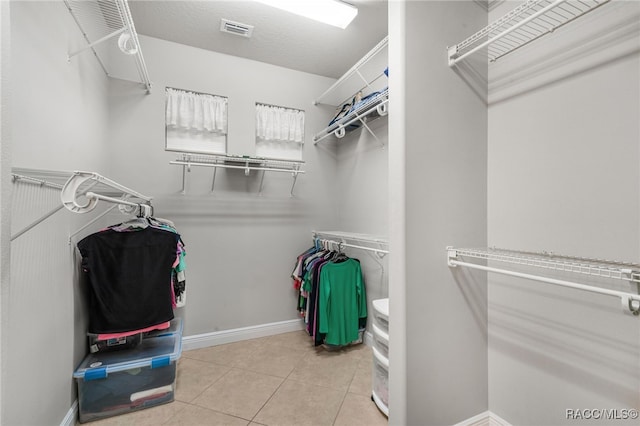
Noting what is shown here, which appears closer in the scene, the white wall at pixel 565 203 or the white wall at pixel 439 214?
the white wall at pixel 565 203

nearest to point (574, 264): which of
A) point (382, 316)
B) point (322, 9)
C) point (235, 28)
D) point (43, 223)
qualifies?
Result: point (382, 316)

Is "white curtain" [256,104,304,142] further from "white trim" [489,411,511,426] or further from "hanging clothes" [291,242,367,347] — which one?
"white trim" [489,411,511,426]

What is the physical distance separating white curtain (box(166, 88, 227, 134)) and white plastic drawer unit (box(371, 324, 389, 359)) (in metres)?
2.42

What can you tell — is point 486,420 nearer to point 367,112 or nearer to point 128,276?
point 367,112

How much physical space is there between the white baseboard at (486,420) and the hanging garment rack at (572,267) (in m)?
0.88

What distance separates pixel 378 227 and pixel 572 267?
1.64 metres

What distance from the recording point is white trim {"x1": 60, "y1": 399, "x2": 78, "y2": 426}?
4.97ft

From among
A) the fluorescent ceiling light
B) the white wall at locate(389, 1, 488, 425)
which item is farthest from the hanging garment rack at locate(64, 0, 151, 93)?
the white wall at locate(389, 1, 488, 425)

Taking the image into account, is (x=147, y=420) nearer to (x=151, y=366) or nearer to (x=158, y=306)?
Answer: (x=151, y=366)

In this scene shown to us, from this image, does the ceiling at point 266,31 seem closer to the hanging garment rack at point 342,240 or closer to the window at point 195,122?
the window at point 195,122

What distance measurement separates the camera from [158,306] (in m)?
1.83

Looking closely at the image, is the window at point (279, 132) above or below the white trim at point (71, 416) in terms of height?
above

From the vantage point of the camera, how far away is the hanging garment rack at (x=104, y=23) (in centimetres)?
154

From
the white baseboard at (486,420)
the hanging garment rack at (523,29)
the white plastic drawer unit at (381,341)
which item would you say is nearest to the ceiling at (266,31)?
the hanging garment rack at (523,29)
